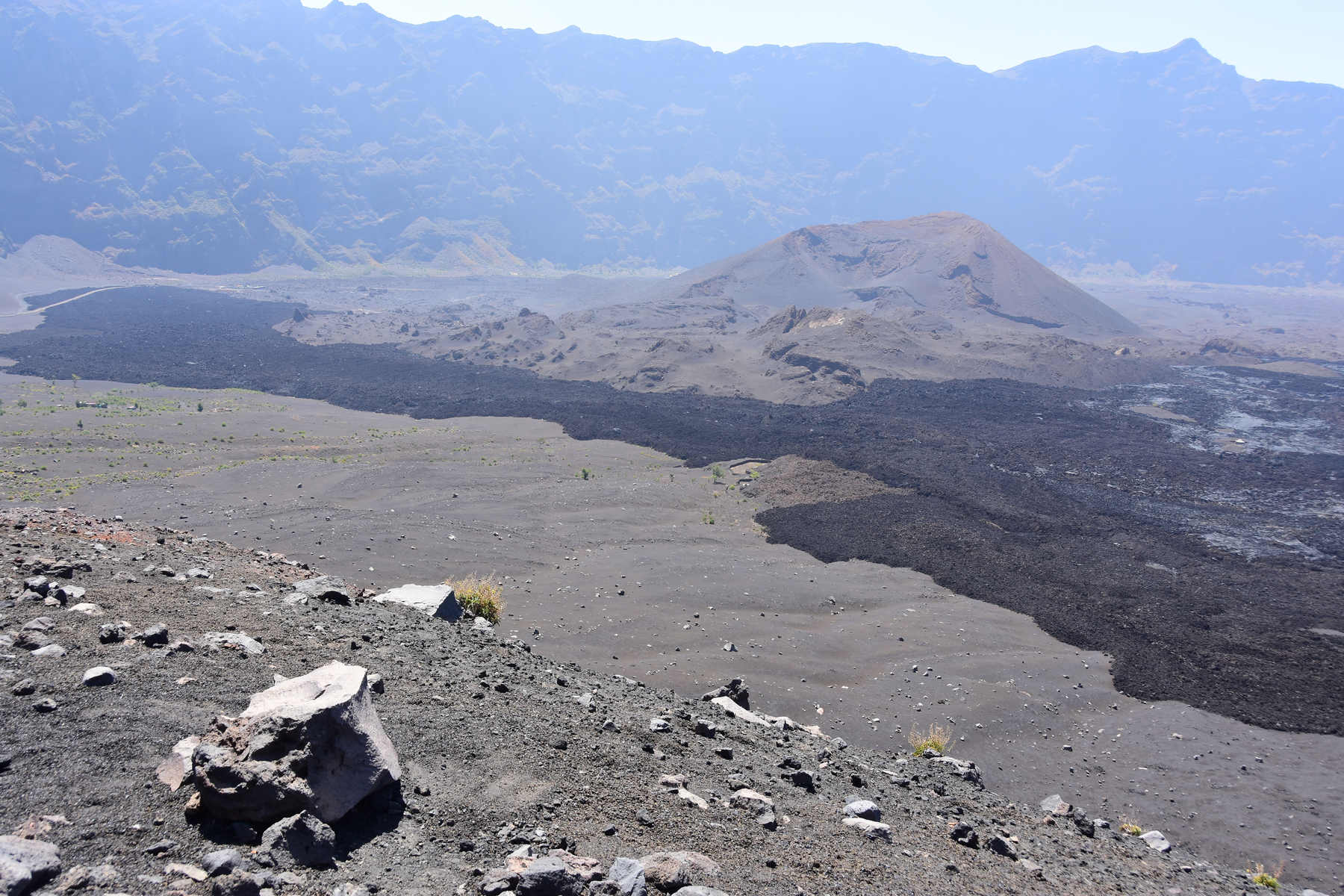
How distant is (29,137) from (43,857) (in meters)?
125

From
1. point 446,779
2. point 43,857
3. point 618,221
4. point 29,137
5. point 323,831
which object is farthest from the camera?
point 618,221

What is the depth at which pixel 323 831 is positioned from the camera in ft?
14.8

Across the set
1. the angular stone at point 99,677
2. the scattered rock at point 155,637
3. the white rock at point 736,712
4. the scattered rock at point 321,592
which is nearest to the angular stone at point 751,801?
the white rock at point 736,712

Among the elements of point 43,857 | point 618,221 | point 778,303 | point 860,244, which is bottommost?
point 43,857

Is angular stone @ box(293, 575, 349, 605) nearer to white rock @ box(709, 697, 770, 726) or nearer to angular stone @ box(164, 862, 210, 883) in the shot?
white rock @ box(709, 697, 770, 726)

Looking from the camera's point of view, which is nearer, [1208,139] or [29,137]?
[29,137]

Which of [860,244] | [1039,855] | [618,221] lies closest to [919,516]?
[1039,855]

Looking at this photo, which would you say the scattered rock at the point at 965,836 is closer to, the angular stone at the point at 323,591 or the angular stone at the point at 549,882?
the angular stone at the point at 549,882

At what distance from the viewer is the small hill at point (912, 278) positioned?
6644 centimetres

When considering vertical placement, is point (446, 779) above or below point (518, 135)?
below

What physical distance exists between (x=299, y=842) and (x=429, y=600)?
19.3 ft

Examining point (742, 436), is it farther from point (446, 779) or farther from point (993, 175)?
point (993, 175)

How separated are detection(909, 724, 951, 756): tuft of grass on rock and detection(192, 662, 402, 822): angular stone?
22.7ft

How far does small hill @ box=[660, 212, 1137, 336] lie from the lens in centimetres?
6644
